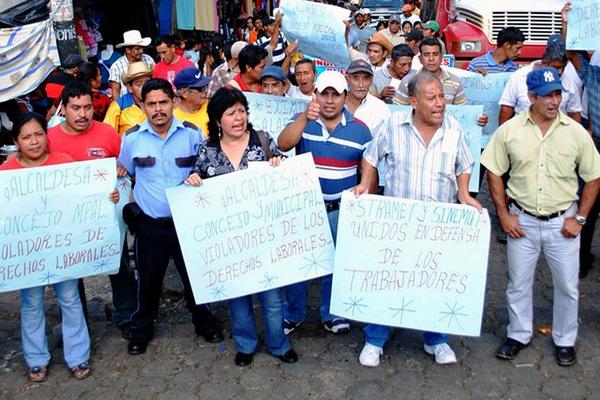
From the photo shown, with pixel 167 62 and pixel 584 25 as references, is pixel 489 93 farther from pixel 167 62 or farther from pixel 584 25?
pixel 167 62

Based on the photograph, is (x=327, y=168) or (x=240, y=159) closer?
(x=240, y=159)

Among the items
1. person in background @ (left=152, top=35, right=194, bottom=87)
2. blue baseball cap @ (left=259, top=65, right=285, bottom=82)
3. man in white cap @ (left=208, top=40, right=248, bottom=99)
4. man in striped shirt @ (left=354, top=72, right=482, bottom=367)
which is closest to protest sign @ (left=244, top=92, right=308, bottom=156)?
blue baseball cap @ (left=259, top=65, right=285, bottom=82)

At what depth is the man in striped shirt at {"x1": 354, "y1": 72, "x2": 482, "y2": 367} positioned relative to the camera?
169 inches

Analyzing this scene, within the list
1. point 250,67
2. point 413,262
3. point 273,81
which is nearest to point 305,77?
point 273,81

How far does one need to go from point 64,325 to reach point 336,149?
2214 mm

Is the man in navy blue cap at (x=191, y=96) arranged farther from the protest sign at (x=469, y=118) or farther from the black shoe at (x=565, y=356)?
the black shoe at (x=565, y=356)

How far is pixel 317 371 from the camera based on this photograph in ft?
15.3

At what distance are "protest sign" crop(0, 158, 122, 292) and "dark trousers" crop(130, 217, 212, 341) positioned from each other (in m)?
0.19

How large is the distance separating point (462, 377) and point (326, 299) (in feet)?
3.87

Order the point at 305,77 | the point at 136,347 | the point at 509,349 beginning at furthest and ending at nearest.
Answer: the point at 305,77
the point at 136,347
the point at 509,349

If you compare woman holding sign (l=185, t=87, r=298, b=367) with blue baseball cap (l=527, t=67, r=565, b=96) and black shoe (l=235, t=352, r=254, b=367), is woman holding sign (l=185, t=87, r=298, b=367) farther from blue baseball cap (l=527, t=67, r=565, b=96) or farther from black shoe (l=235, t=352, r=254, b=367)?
blue baseball cap (l=527, t=67, r=565, b=96)

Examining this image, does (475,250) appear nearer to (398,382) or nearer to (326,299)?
(398,382)

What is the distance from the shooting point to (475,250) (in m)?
4.33

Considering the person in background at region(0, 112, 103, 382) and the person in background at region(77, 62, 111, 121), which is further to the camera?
the person in background at region(77, 62, 111, 121)
